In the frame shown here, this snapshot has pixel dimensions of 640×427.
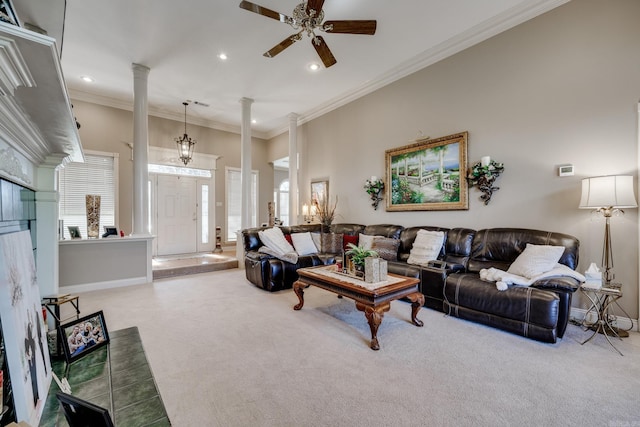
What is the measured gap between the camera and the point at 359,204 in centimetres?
571

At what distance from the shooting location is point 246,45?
13.3 ft

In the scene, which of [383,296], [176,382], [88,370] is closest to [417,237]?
[383,296]

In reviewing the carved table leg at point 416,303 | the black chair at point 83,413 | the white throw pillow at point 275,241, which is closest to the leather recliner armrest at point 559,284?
the carved table leg at point 416,303

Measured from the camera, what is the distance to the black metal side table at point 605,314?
2.41m

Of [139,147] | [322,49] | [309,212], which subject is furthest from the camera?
[309,212]

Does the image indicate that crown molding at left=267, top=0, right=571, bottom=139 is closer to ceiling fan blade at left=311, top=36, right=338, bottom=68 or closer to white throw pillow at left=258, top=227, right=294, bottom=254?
ceiling fan blade at left=311, top=36, right=338, bottom=68

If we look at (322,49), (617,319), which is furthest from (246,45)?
(617,319)

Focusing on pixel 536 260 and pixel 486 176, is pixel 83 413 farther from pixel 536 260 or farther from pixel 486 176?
pixel 486 176

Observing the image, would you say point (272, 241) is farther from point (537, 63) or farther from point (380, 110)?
point (537, 63)

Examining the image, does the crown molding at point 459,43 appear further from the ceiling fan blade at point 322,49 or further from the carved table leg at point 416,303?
the carved table leg at point 416,303

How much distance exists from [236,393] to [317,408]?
0.56 m

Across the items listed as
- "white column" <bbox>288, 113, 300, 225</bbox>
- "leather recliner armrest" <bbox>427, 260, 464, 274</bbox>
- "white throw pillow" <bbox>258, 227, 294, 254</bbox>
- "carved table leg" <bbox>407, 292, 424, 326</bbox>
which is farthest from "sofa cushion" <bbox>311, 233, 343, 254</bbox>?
"carved table leg" <bbox>407, 292, 424, 326</bbox>

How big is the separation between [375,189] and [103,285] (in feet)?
15.9

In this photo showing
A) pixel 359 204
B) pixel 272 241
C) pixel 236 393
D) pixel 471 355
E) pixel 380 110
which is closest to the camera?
pixel 236 393
